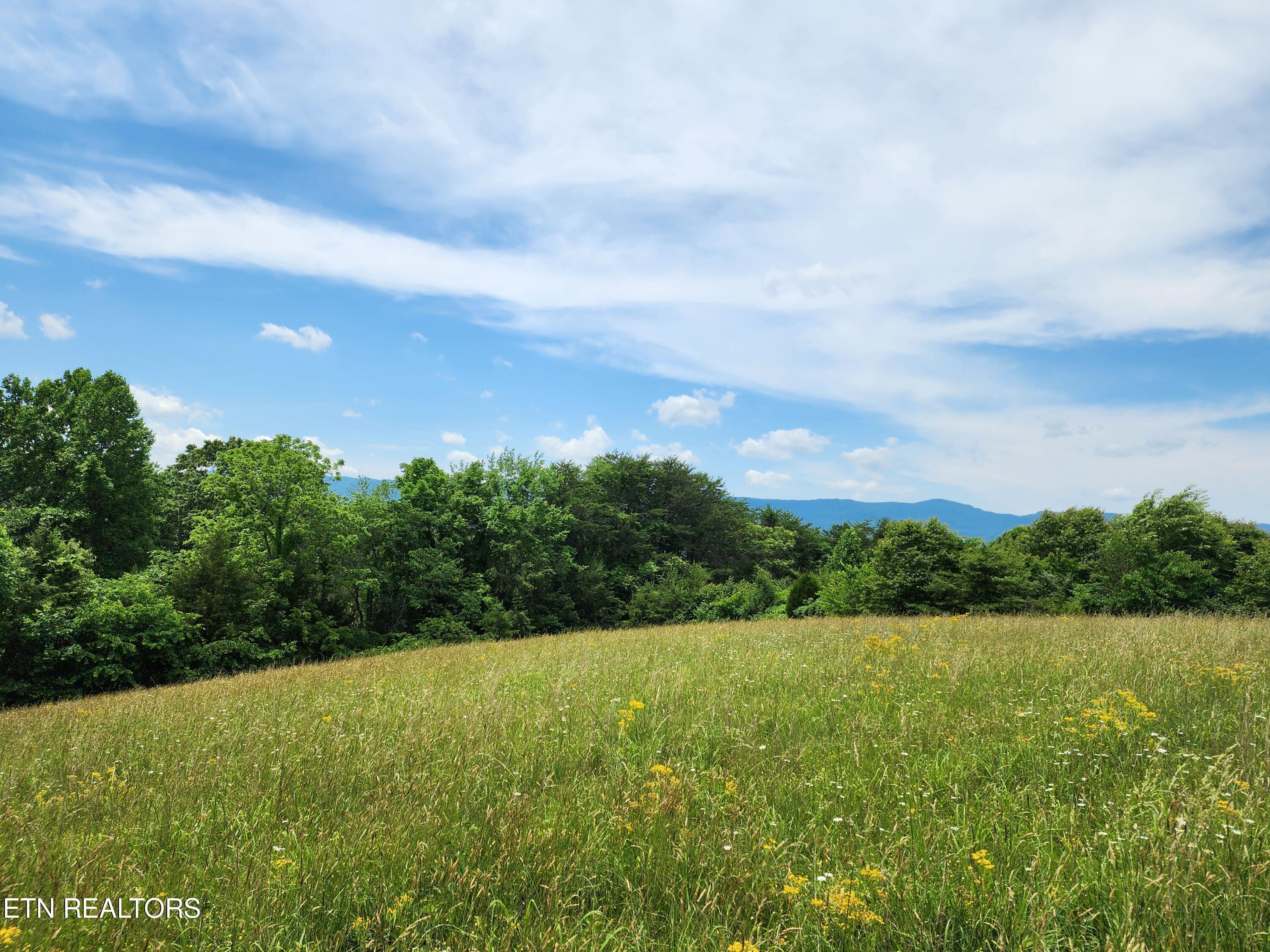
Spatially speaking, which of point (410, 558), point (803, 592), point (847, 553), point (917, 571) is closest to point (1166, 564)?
point (917, 571)

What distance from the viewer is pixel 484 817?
3213 mm

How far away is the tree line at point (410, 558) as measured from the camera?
58.9ft

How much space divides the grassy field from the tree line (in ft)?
41.3

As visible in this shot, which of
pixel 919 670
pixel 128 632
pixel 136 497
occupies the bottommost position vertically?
pixel 128 632

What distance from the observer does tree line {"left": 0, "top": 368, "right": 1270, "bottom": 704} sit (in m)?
17.9

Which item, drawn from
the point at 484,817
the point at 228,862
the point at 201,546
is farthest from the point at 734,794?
the point at 201,546

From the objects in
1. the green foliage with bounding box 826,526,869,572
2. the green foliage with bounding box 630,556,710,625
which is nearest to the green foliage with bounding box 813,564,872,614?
the green foliage with bounding box 826,526,869,572

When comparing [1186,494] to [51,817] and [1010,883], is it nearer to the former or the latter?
[1010,883]

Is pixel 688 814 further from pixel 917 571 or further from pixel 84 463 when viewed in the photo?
pixel 84 463

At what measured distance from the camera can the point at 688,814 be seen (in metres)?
3.25

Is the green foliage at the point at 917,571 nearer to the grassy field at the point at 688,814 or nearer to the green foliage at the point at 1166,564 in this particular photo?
the green foliage at the point at 1166,564

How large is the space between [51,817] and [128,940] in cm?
210

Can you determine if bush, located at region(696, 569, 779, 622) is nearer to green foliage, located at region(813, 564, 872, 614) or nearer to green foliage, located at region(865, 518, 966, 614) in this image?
green foliage, located at region(813, 564, 872, 614)

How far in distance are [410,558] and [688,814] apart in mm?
31632
